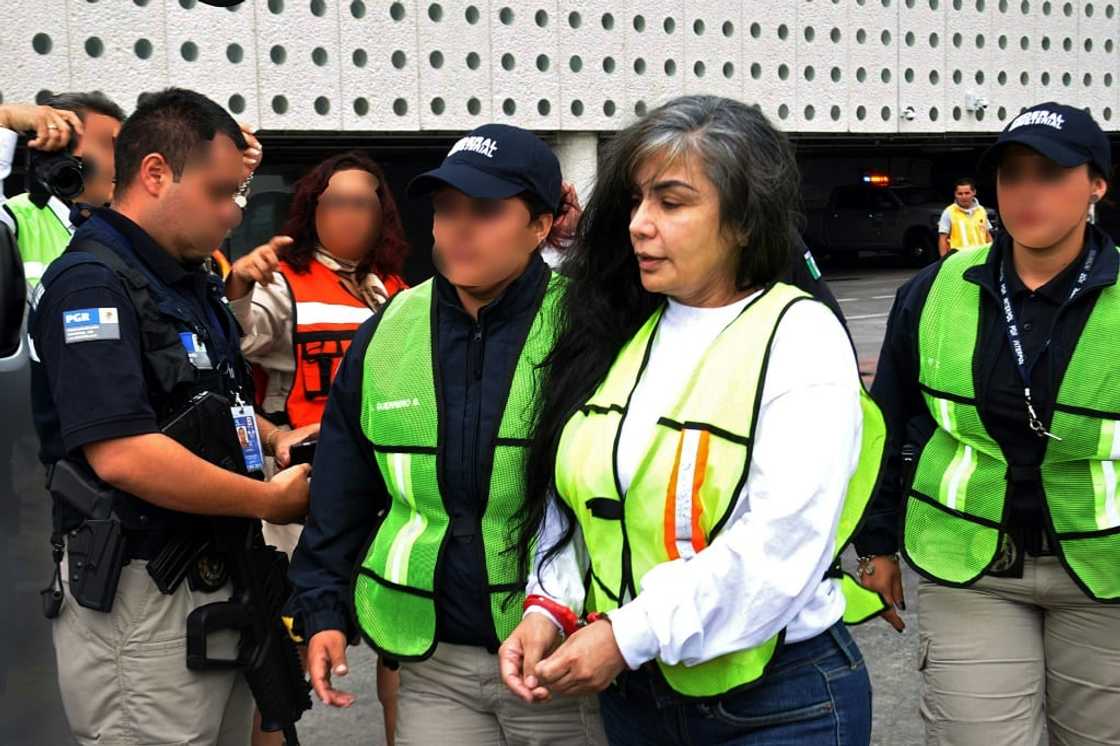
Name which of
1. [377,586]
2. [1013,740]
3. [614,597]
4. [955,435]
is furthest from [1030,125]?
[377,586]

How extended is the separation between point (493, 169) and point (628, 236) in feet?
1.20

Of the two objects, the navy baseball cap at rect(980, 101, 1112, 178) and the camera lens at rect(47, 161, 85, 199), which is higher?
the navy baseball cap at rect(980, 101, 1112, 178)

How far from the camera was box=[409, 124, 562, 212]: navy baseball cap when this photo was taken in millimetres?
2832

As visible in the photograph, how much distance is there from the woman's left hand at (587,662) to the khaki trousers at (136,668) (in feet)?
3.87

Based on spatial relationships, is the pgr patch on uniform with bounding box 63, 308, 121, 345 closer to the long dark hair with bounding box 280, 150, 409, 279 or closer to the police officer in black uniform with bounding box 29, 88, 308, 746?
the police officer in black uniform with bounding box 29, 88, 308, 746

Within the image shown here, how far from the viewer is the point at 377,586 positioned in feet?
9.32

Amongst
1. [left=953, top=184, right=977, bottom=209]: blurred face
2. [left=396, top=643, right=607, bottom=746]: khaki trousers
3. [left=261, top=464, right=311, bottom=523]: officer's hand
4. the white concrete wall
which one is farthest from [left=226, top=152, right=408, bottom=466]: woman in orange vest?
[left=953, top=184, right=977, bottom=209]: blurred face

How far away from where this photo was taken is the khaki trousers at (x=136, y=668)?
3020 mm

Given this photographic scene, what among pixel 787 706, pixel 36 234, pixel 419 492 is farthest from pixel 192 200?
pixel 787 706

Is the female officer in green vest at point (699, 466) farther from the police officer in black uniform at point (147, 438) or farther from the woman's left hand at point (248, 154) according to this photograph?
the woman's left hand at point (248, 154)

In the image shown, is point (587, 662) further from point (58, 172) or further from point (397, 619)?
point (58, 172)

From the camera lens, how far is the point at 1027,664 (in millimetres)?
3311

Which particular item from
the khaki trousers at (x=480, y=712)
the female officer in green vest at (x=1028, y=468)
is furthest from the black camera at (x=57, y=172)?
the female officer in green vest at (x=1028, y=468)

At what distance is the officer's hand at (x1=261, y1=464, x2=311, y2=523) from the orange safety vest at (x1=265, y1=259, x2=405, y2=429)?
143 centimetres
